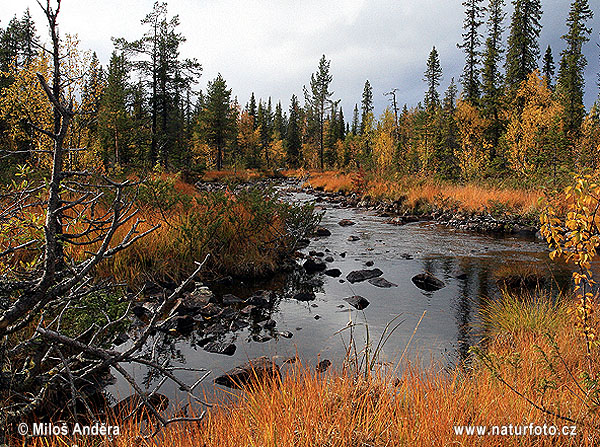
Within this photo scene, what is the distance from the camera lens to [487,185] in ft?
53.9

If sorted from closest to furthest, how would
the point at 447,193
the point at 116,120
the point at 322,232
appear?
the point at 322,232
the point at 447,193
the point at 116,120

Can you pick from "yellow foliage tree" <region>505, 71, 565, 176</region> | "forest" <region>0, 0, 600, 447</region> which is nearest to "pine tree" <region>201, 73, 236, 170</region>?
"forest" <region>0, 0, 600, 447</region>

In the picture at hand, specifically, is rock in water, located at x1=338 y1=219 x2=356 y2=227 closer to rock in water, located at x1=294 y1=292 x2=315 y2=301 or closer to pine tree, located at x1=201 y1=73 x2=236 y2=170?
rock in water, located at x1=294 y1=292 x2=315 y2=301

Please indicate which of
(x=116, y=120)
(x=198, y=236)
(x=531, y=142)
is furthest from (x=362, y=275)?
(x=116, y=120)

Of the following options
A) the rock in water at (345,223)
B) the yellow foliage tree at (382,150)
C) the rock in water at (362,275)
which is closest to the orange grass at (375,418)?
the rock in water at (362,275)

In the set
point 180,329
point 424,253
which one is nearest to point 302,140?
point 424,253

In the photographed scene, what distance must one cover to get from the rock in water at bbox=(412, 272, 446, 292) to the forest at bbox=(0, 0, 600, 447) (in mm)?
34

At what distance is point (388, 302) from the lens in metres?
5.91

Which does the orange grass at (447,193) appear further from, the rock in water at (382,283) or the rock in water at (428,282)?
the rock in water at (382,283)

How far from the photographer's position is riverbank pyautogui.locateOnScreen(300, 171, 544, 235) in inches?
484

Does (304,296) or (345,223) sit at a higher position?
(345,223)

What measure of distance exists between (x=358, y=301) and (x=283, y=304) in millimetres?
1113

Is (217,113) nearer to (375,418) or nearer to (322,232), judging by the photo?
(322,232)

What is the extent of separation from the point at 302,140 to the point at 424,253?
59093 millimetres
